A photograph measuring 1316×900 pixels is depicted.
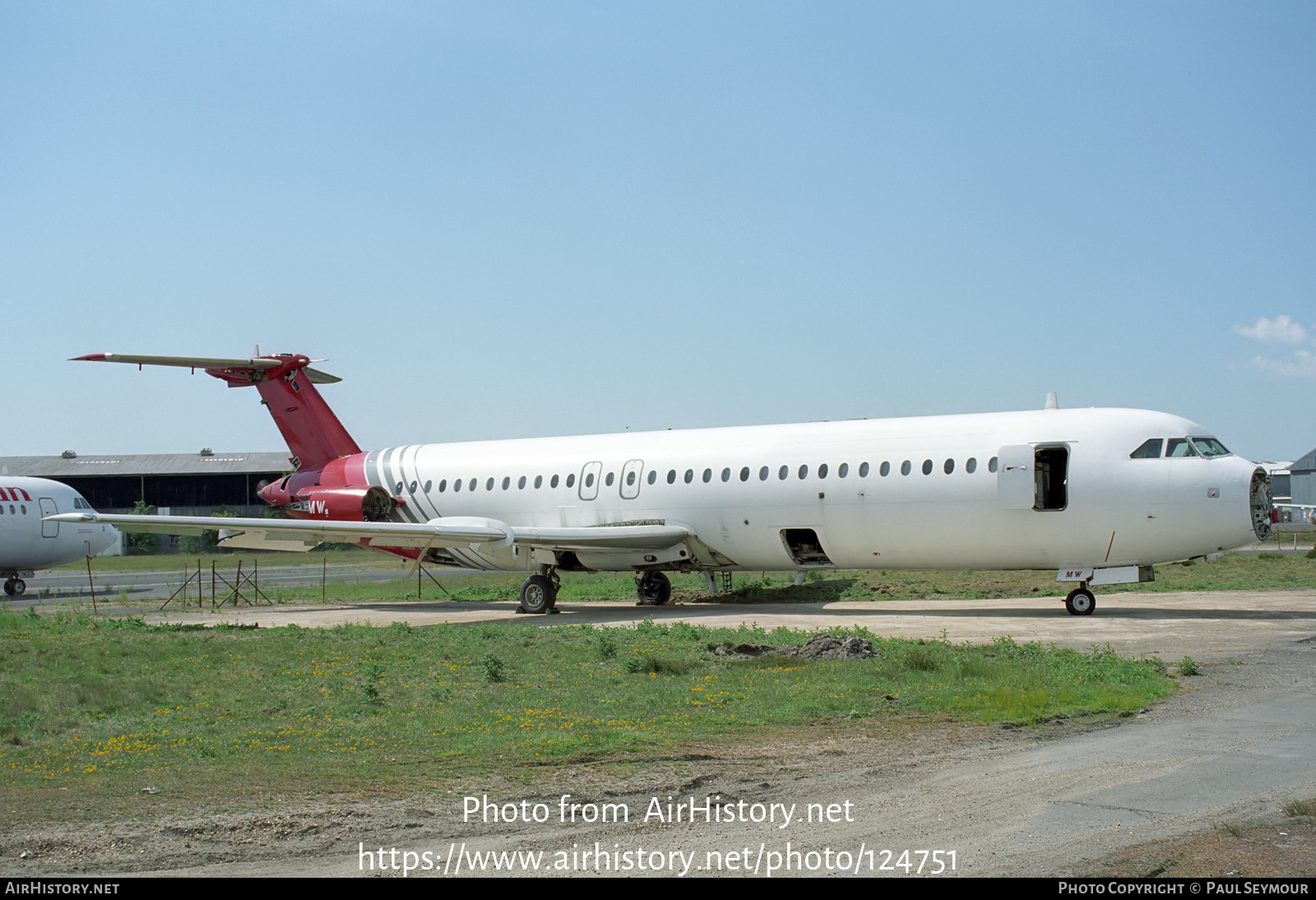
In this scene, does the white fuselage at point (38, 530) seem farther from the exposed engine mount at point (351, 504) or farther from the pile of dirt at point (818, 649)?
the pile of dirt at point (818, 649)

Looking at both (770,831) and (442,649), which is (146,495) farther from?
(770,831)

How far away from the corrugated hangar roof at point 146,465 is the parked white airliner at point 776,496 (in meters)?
46.3

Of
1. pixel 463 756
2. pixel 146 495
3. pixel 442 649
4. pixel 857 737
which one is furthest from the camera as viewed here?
pixel 146 495

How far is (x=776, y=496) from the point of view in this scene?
23.5 m

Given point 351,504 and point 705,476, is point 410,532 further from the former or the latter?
point 705,476

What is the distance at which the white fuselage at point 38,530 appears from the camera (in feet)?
120

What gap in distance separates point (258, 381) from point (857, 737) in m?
25.1

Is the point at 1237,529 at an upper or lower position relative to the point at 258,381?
lower

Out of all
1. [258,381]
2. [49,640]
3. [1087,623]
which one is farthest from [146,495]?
[1087,623]

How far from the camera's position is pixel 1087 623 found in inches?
743

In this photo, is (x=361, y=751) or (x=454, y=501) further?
(x=454, y=501)

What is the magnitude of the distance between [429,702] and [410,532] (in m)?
11.9

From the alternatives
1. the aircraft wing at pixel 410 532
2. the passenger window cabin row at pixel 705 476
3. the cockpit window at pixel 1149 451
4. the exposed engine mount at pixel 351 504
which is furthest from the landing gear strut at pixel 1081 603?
the exposed engine mount at pixel 351 504

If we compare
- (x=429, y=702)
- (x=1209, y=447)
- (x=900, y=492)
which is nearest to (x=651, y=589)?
(x=900, y=492)
